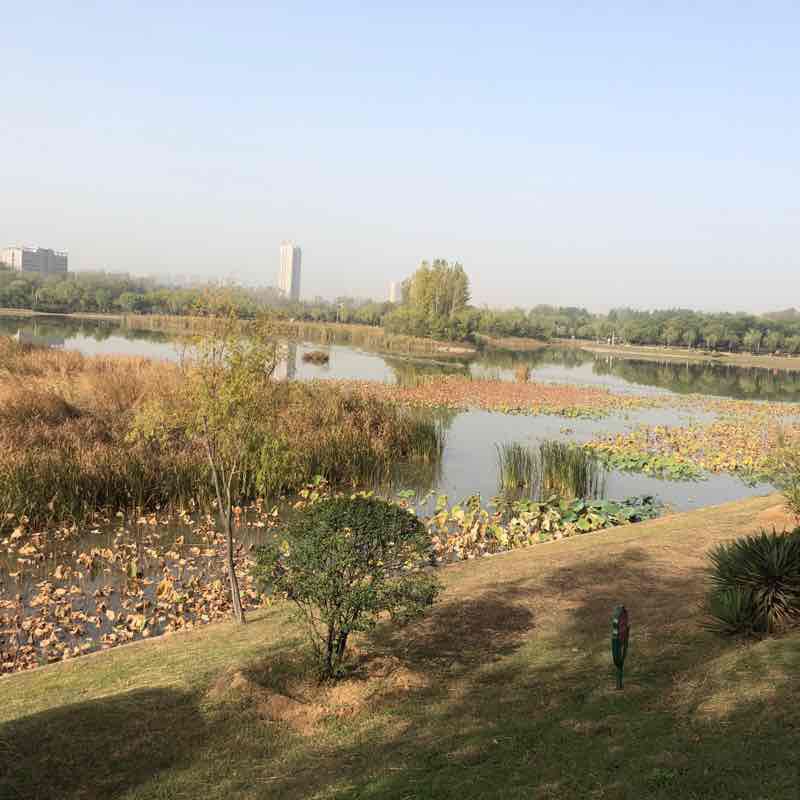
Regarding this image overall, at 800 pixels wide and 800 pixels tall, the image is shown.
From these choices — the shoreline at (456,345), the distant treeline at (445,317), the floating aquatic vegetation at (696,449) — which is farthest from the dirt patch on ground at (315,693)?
the distant treeline at (445,317)

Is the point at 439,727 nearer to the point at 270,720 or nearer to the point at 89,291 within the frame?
the point at 270,720

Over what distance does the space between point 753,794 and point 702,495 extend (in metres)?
17.8

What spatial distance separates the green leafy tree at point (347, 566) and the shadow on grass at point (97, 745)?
1.36 m

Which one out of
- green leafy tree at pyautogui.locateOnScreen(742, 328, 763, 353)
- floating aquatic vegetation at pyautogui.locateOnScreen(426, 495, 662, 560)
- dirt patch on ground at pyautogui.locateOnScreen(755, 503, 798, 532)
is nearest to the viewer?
dirt patch on ground at pyautogui.locateOnScreen(755, 503, 798, 532)

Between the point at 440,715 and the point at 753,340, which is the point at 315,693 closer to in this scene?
the point at 440,715

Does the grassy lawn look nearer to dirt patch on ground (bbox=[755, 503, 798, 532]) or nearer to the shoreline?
dirt patch on ground (bbox=[755, 503, 798, 532])

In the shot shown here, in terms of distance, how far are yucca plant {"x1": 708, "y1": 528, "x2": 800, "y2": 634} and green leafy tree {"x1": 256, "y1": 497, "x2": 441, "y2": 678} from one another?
3.10m

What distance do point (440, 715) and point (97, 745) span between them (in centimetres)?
284

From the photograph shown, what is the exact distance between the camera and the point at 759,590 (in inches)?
296

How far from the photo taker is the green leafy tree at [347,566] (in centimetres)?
659

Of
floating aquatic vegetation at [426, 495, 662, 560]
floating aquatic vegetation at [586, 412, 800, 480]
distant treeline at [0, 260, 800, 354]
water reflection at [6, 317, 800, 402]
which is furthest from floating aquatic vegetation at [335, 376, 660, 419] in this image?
distant treeline at [0, 260, 800, 354]

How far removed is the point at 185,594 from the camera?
11.1 meters

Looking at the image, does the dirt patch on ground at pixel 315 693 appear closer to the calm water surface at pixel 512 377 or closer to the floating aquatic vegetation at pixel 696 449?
the calm water surface at pixel 512 377

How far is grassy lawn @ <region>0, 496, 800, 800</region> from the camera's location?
5.11m
